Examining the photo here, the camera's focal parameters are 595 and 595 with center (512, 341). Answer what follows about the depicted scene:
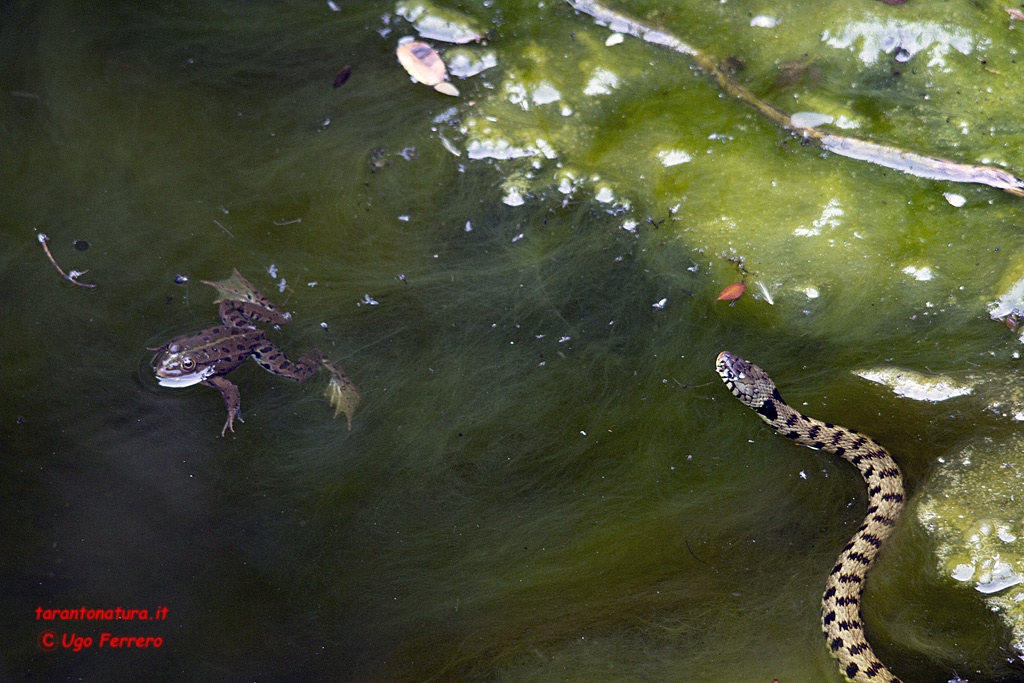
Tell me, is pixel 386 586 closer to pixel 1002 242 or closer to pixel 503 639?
pixel 503 639

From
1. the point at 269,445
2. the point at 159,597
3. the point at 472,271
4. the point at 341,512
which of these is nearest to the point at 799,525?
the point at 472,271

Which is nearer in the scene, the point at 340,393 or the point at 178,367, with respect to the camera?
the point at 178,367

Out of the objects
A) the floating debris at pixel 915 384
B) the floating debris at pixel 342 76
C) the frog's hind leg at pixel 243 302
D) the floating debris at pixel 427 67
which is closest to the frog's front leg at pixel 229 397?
the frog's hind leg at pixel 243 302

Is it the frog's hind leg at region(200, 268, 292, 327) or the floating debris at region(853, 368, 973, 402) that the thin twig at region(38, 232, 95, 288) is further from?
the floating debris at region(853, 368, 973, 402)

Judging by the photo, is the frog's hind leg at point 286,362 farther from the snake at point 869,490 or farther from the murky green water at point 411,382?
the snake at point 869,490

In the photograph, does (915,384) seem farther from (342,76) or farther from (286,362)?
(342,76)

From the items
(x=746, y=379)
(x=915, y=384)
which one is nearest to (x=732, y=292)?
(x=746, y=379)
